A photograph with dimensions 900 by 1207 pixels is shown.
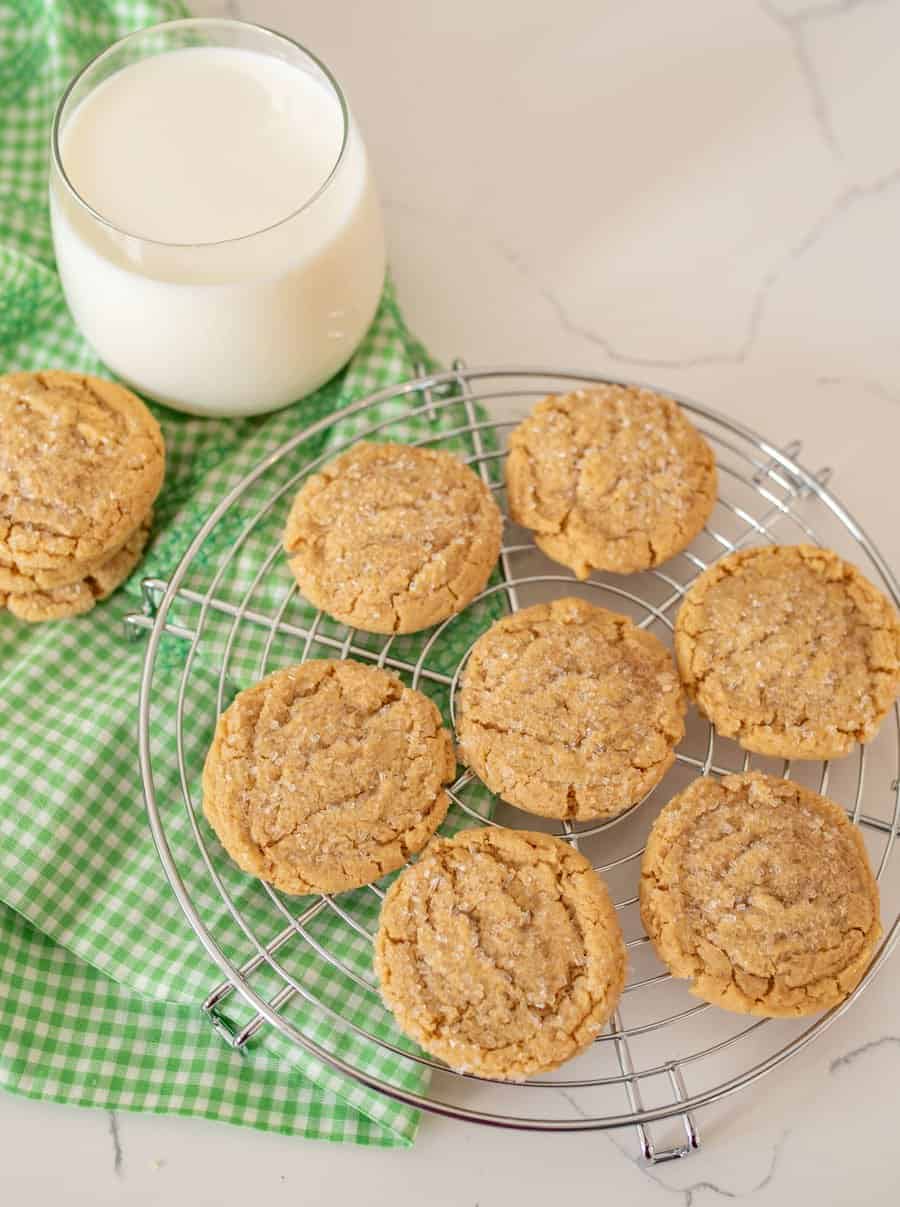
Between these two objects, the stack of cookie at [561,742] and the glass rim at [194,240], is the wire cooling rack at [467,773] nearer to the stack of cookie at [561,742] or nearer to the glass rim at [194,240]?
the stack of cookie at [561,742]

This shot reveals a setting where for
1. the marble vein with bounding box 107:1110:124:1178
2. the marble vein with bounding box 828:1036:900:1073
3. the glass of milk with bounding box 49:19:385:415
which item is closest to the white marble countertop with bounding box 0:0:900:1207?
the glass of milk with bounding box 49:19:385:415

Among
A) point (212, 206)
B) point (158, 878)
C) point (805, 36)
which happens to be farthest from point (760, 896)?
point (805, 36)

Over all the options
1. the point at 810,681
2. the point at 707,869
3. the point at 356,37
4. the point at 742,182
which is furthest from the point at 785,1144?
the point at 356,37

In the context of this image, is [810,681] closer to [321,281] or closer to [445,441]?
[445,441]

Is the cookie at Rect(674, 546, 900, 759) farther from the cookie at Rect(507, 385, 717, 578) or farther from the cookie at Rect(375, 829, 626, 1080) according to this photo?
the cookie at Rect(375, 829, 626, 1080)

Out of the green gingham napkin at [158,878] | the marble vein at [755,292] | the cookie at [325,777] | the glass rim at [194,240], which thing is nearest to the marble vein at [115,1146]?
the green gingham napkin at [158,878]

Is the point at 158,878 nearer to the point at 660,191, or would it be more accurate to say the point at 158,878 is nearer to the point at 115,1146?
the point at 115,1146

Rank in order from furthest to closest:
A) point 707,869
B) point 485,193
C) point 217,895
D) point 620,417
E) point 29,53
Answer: point 485,193 → point 29,53 → point 620,417 → point 217,895 → point 707,869
